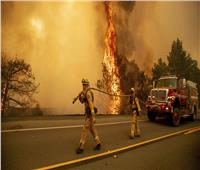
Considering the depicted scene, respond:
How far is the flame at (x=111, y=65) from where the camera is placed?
87.4 feet

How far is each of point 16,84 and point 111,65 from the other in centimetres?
1173

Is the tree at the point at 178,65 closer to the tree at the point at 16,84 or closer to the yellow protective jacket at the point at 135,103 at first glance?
the tree at the point at 16,84

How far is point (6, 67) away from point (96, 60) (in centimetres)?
994

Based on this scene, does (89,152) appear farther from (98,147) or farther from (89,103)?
(89,103)

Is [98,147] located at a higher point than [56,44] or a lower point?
lower

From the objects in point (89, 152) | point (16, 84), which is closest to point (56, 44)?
point (16, 84)

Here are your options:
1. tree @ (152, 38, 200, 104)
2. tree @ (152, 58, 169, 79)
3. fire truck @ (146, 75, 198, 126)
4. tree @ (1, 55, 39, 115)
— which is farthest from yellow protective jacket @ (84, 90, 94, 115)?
tree @ (152, 38, 200, 104)

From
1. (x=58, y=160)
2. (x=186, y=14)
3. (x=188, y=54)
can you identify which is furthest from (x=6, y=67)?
(x=188, y=54)

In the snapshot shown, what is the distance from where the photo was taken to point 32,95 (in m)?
18.8

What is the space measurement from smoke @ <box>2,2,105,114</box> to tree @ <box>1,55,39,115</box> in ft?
1.50

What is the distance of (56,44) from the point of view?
21250 mm

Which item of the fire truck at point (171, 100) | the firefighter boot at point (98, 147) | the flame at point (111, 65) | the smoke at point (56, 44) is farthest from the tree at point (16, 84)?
the firefighter boot at point (98, 147)

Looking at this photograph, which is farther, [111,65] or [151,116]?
[111,65]

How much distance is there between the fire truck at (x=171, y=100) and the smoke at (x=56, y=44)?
7.50 meters
